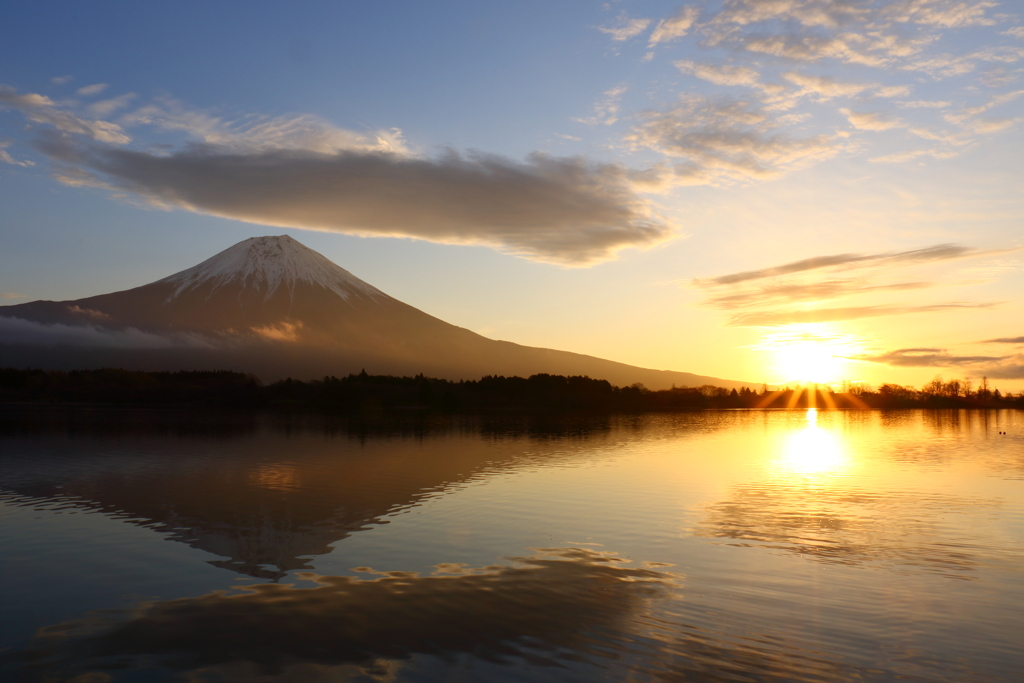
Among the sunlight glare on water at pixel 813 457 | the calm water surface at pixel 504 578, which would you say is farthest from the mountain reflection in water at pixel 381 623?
the sunlight glare on water at pixel 813 457

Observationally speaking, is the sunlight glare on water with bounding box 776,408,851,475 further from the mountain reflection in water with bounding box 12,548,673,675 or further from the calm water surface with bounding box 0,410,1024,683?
the mountain reflection in water with bounding box 12,548,673,675

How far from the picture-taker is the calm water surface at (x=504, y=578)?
1108 cm

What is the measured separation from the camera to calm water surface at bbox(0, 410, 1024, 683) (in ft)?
36.3

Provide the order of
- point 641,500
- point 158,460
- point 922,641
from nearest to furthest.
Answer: point 922,641, point 641,500, point 158,460

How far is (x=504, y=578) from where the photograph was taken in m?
16.0

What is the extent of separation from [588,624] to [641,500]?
16356mm

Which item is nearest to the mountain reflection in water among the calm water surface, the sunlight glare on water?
the calm water surface

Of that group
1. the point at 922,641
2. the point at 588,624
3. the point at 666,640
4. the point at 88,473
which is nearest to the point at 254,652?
the point at 588,624

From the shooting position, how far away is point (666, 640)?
1195 centimetres

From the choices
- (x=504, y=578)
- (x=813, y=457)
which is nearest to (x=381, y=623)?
(x=504, y=578)

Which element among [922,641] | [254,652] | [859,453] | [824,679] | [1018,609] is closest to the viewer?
[824,679]

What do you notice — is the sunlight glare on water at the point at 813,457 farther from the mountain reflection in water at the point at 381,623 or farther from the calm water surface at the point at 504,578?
the mountain reflection in water at the point at 381,623

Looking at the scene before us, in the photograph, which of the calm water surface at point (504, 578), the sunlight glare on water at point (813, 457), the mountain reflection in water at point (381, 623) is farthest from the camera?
the sunlight glare on water at point (813, 457)

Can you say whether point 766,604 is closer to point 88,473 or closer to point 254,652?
point 254,652
